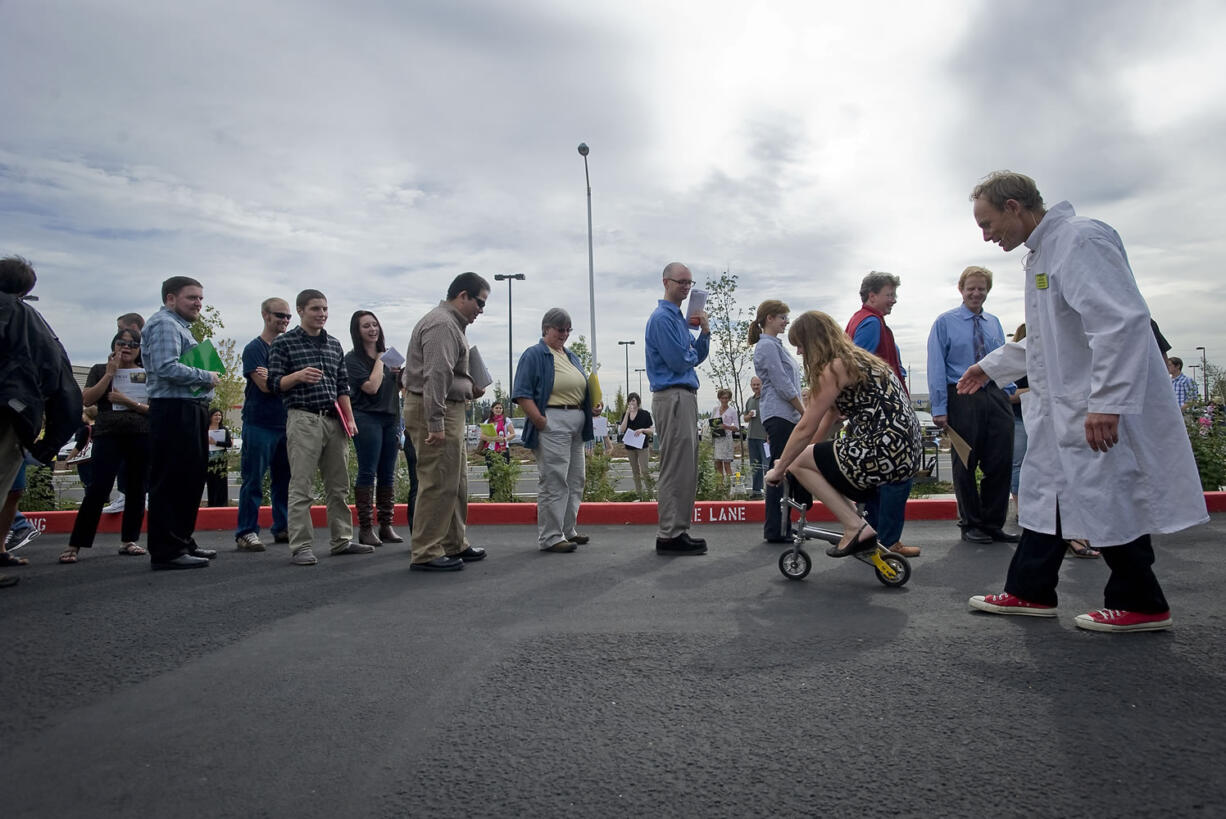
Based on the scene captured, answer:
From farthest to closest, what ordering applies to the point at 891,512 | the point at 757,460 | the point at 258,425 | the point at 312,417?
the point at 757,460 < the point at 258,425 < the point at 312,417 < the point at 891,512

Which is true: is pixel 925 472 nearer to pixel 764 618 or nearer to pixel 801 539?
pixel 801 539

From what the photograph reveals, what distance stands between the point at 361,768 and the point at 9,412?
403 centimetres

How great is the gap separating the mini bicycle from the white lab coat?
960 millimetres

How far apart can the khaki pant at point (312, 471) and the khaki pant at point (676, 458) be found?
250 cm

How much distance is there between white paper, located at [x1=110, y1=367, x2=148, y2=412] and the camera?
20.5 ft

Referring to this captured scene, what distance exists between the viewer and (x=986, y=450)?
6.23m

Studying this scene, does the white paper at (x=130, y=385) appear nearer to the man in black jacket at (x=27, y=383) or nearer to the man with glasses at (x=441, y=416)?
the man in black jacket at (x=27, y=383)

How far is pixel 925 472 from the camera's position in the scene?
10742mm

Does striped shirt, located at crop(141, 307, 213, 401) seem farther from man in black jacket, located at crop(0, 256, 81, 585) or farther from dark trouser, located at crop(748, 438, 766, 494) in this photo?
dark trouser, located at crop(748, 438, 766, 494)

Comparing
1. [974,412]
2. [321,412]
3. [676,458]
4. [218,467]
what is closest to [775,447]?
[676,458]

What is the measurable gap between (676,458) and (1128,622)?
10.8 ft

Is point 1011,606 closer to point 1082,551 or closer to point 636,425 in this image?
point 1082,551

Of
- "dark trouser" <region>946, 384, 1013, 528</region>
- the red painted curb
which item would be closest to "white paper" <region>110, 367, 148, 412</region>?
the red painted curb

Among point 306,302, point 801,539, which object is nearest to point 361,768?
point 801,539
